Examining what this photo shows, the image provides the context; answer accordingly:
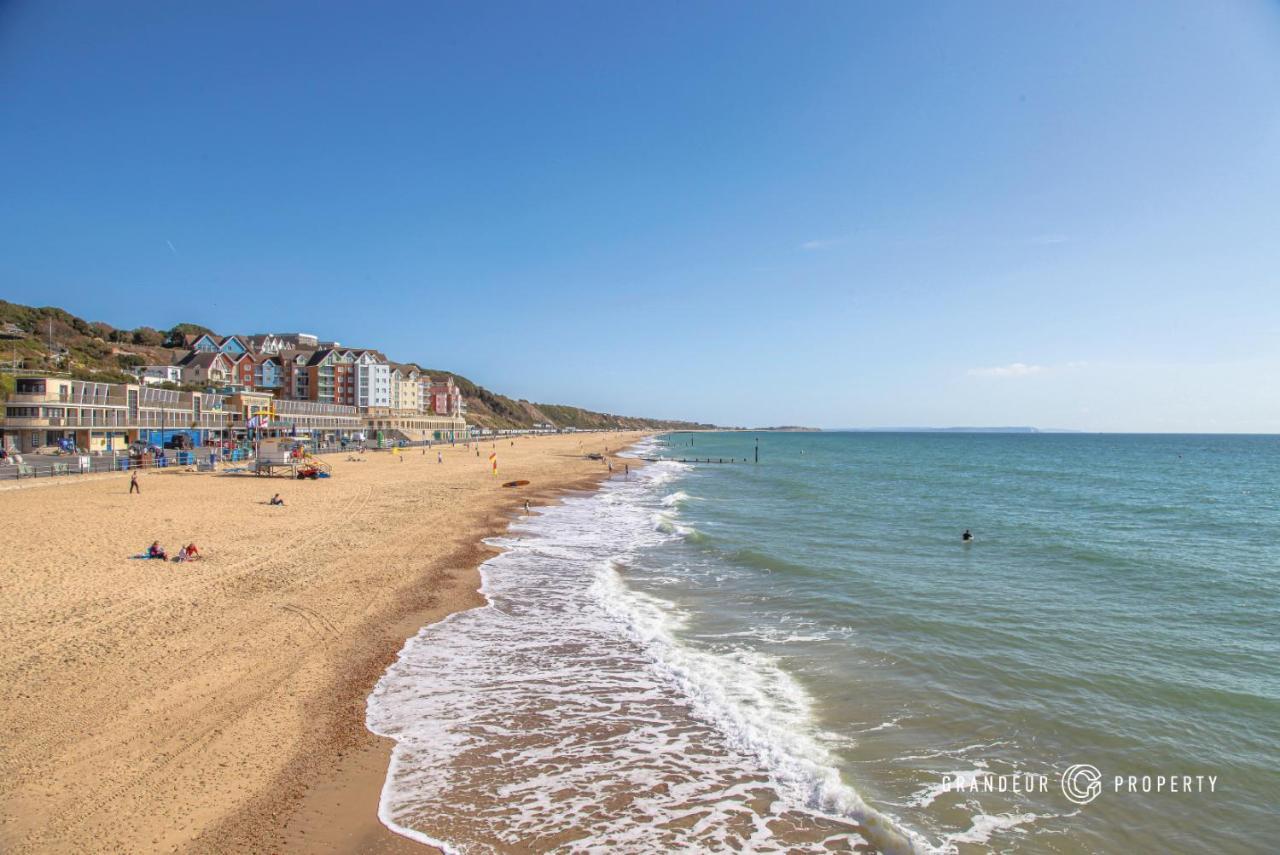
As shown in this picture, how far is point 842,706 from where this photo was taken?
8.61 meters

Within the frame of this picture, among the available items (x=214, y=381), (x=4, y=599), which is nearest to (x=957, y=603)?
(x=4, y=599)

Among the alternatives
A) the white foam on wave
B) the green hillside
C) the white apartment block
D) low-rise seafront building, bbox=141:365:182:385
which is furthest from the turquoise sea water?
the white apartment block

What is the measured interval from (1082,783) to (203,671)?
36.4 ft

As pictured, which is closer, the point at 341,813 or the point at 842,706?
the point at 341,813

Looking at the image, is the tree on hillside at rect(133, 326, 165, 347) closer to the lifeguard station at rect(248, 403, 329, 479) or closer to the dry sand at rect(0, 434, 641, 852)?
the lifeguard station at rect(248, 403, 329, 479)

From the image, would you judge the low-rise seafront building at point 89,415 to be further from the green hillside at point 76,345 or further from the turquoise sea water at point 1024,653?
the turquoise sea water at point 1024,653

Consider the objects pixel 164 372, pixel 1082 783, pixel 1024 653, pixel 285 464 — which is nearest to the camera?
pixel 1082 783

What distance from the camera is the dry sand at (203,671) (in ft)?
18.3

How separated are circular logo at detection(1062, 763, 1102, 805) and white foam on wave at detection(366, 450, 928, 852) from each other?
2281mm

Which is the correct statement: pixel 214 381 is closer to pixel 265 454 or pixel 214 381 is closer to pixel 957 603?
pixel 265 454

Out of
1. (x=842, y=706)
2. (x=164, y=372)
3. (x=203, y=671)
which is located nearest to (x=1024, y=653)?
(x=842, y=706)

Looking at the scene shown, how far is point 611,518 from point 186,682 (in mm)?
18941

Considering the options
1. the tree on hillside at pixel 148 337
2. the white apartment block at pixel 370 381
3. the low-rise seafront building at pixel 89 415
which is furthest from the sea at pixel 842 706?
the tree on hillside at pixel 148 337

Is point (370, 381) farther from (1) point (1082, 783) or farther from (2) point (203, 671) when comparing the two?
(1) point (1082, 783)
